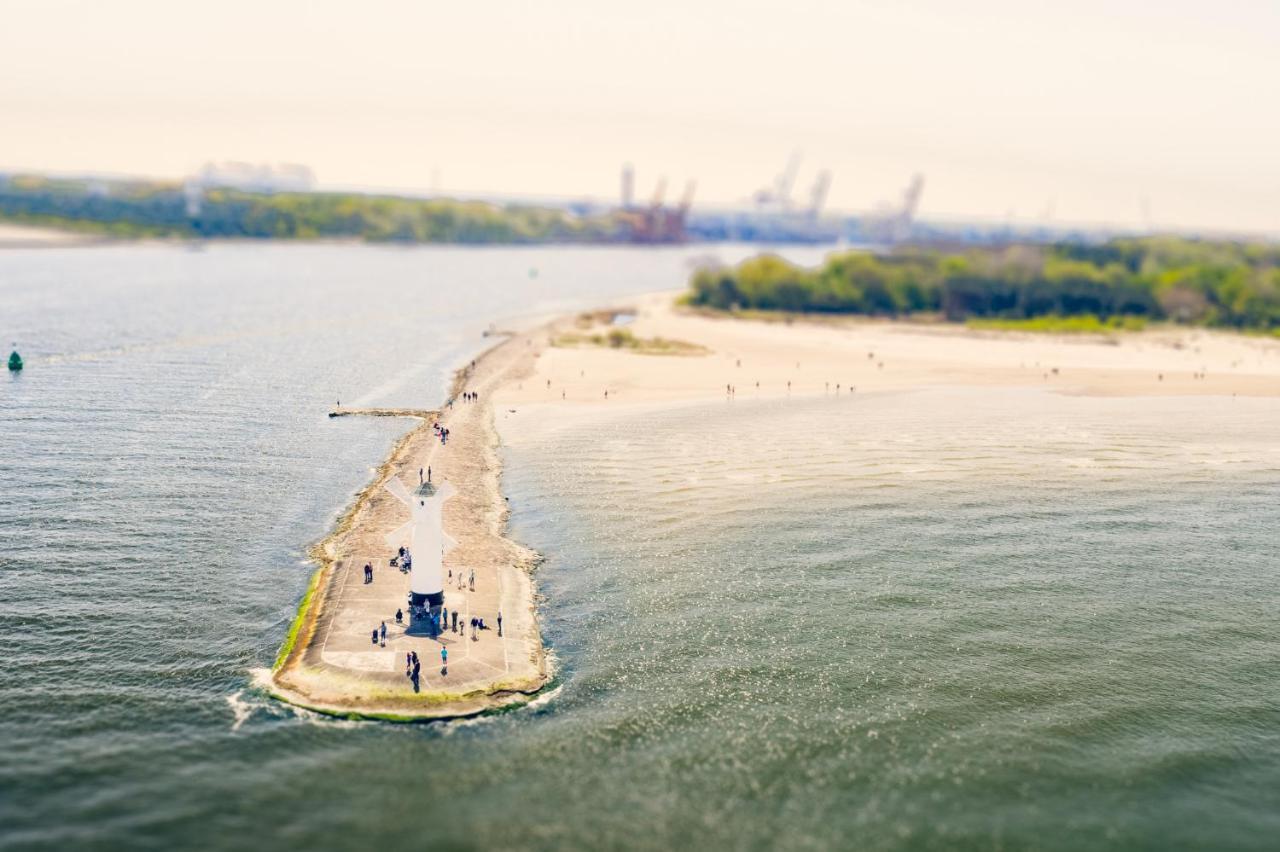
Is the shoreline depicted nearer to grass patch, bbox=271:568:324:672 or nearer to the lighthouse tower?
grass patch, bbox=271:568:324:672

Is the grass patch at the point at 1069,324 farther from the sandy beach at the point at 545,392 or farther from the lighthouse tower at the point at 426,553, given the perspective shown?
the lighthouse tower at the point at 426,553

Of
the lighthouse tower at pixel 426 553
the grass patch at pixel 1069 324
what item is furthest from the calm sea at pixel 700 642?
the grass patch at pixel 1069 324

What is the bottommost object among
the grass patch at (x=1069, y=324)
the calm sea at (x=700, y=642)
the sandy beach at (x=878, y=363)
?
the calm sea at (x=700, y=642)

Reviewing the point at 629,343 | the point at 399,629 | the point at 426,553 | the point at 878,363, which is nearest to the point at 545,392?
the point at 629,343

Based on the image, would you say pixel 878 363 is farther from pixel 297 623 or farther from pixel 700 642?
pixel 297 623

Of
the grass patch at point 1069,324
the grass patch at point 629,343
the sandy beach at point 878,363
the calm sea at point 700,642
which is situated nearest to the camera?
the calm sea at point 700,642

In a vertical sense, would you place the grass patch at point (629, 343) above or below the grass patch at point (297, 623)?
above

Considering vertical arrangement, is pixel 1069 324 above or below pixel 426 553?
above

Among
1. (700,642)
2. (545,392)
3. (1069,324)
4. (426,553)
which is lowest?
(700,642)
